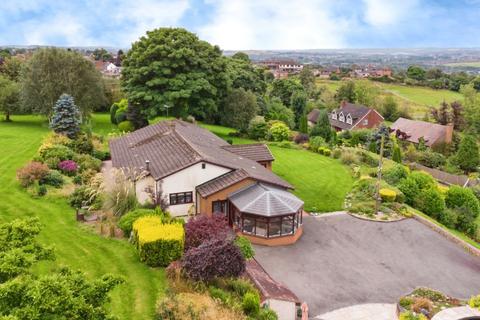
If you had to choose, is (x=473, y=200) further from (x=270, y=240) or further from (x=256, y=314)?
(x=256, y=314)

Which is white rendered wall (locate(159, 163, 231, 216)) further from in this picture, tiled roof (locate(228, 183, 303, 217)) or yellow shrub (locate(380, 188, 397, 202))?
yellow shrub (locate(380, 188, 397, 202))

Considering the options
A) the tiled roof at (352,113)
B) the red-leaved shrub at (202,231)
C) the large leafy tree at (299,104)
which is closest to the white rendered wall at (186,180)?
the red-leaved shrub at (202,231)

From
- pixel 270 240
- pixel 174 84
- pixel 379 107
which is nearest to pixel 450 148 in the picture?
pixel 379 107

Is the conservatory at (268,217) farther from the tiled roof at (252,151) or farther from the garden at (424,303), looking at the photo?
the tiled roof at (252,151)

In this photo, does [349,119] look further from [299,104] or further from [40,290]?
[40,290]

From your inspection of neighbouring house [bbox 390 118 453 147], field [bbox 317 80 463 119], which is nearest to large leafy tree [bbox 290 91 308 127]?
Result: neighbouring house [bbox 390 118 453 147]

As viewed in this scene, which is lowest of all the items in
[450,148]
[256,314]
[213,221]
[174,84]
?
[450,148]
